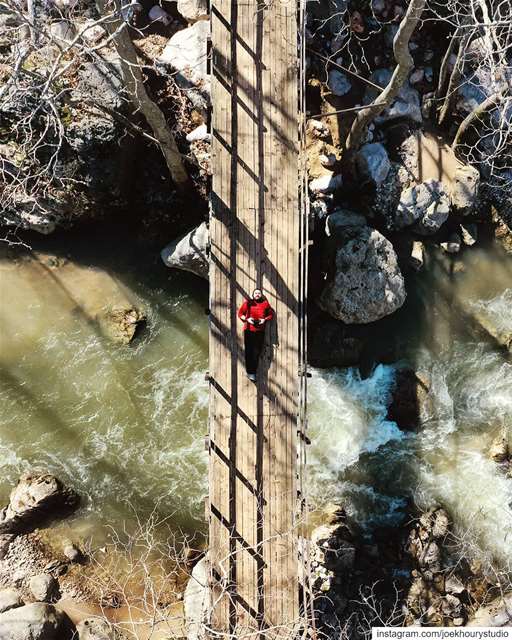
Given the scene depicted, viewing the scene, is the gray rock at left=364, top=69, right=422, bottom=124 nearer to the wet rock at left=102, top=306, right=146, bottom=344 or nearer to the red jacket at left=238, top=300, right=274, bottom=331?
the red jacket at left=238, top=300, right=274, bottom=331

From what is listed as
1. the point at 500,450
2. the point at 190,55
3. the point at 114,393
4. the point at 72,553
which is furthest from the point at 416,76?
the point at 72,553

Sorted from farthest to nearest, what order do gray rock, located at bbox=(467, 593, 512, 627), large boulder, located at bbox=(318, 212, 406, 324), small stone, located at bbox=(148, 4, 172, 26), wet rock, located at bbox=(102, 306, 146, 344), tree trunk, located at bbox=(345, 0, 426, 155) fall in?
wet rock, located at bbox=(102, 306, 146, 344) < small stone, located at bbox=(148, 4, 172, 26) < large boulder, located at bbox=(318, 212, 406, 324) < gray rock, located at bbox=(467, 593, 512, 627) < tree trunk, located at bbox=(345, 0, 426, 155)

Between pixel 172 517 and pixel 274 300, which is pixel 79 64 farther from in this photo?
pixel 172 517

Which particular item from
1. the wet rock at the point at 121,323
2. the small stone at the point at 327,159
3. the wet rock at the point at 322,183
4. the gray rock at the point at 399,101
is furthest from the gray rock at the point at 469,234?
the wet rock at the point at 121,323

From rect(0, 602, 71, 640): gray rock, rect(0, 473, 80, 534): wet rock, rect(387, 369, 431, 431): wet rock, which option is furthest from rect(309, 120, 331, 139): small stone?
rect(0, 602, 71, 640): gray rock

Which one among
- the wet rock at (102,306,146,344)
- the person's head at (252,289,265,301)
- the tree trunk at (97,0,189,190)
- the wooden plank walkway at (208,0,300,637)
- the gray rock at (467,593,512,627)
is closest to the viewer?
the tree trunk at (97,0,189,190)

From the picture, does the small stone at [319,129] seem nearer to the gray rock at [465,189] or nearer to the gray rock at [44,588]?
the gray rock at [465,189]
